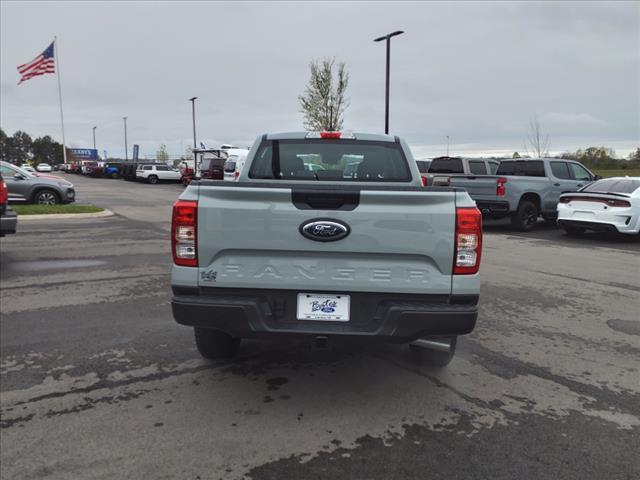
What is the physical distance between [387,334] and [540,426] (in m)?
1.18

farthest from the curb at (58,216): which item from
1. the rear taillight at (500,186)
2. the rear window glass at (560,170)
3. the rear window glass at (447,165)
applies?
the rear window glass at (560,170)

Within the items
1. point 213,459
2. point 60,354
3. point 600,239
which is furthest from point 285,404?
point 600,239

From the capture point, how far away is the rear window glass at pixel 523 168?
14703 millimetres

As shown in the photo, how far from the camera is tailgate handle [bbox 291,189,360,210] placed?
3.18 meters

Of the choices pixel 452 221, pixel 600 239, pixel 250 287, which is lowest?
pixel 600 239

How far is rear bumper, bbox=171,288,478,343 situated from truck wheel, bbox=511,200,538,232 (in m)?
11.4

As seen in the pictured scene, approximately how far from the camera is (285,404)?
12.0ft

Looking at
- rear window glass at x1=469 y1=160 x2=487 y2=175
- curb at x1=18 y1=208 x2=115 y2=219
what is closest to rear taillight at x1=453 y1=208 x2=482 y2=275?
rear window glass at x1=469 y1=160 x2=487 y2=175

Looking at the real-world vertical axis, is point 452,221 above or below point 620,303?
above

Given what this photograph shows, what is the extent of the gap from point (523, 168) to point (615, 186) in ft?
10.3

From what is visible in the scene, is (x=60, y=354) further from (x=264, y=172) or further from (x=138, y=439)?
(x=264, y=172)

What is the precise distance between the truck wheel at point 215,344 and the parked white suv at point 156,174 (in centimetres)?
3964

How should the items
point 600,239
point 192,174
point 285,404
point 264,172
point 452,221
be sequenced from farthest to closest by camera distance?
point 192,174
point 600,239
point 264,172
point 285,404
point 452,221

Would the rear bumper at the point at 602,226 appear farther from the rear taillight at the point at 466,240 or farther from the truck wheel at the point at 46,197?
the truck wheel at the point at 46,197
